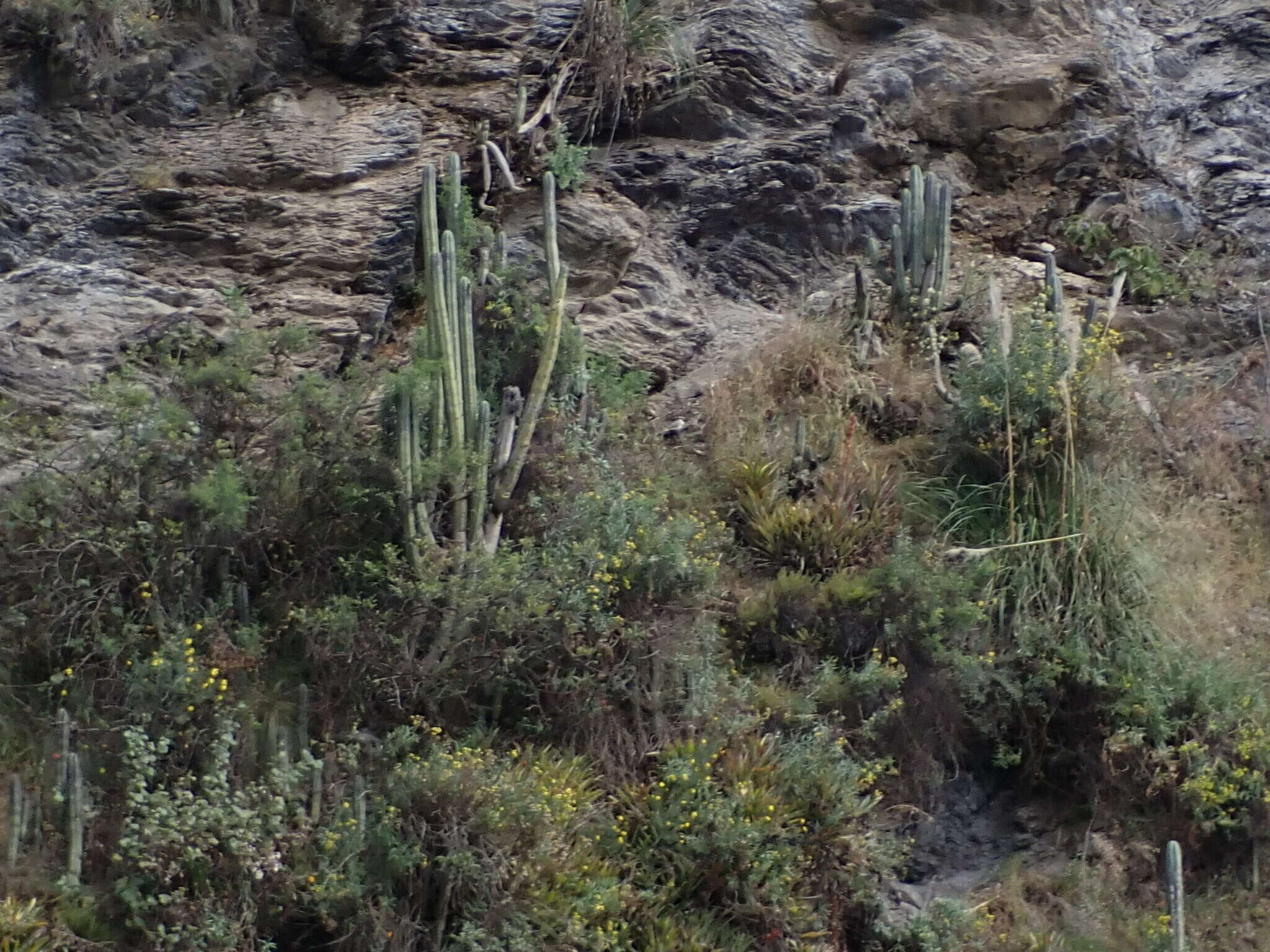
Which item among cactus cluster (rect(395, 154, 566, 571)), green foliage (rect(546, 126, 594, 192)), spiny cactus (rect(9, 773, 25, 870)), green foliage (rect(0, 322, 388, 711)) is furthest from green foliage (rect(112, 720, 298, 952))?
green foliage (rect(546, 126, 594, 192))

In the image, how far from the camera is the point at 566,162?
8.98 metres

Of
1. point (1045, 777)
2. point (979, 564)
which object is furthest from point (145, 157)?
point (1045, 777)

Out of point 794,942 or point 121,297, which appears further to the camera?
point 121,297

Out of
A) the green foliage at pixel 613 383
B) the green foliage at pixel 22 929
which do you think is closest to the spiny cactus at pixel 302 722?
the green foliage at pixel 22 929

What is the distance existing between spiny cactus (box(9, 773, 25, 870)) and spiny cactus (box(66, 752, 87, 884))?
16 centimetres

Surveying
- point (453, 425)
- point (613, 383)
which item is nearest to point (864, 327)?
point (613, 383)

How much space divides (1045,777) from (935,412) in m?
2.12

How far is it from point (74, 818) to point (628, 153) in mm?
5408

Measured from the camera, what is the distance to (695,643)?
6.79 m

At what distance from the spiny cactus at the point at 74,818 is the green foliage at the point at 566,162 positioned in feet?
15.1

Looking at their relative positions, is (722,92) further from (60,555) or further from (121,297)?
(60,555)

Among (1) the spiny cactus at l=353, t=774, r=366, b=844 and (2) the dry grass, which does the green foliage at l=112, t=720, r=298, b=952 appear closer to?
(1) the spiny cactus at l=353, t=774, r=366, b=844

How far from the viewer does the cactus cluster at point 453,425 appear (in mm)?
6633

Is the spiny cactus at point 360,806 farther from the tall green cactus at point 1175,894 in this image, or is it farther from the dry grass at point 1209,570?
the dry grass at point 1209,570
